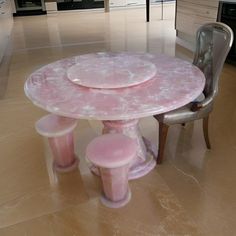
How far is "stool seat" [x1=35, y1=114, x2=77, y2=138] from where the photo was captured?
71.2 inches

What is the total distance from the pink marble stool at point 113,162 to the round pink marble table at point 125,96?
0.49 ft

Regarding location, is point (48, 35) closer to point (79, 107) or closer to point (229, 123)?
point (229, 123)

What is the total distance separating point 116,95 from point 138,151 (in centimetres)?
66

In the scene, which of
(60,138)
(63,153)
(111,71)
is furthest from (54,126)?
(111,71)

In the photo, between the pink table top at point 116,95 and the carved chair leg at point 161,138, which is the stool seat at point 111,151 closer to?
the pink table top at point 116,95

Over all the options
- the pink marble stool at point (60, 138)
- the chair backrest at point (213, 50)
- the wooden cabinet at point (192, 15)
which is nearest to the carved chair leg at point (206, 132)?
the chair backrest at point (213, 50)

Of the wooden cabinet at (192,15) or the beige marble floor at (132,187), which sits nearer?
the beige marble floor at (132,187)

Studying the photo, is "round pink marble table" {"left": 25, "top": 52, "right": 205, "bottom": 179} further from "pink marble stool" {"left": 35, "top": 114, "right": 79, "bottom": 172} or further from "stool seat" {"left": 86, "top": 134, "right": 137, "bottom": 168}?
"pink marble stool" {"left": 35, "top": 114, "right": 79, "bottom": 172}

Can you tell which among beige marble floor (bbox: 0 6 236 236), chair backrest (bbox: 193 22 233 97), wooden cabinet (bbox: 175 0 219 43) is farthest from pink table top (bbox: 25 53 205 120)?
wooden cabinet (bbox: 175 0 219 43)

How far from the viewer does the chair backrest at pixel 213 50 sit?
6.03ft

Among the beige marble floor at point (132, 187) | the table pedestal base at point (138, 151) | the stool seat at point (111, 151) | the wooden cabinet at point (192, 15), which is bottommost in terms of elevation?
the beige marble floor at point (132, 187)

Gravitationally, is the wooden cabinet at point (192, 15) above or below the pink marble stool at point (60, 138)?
above

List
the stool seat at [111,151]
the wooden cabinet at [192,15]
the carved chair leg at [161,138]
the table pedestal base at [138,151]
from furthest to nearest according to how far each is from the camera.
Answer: the wooden cabinet at [192,15] → the carved chair leg at [161,138] → the table pedestal base at [138,151] → the stool seat at [111,151]

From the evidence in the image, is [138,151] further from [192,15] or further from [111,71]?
[192,15]
